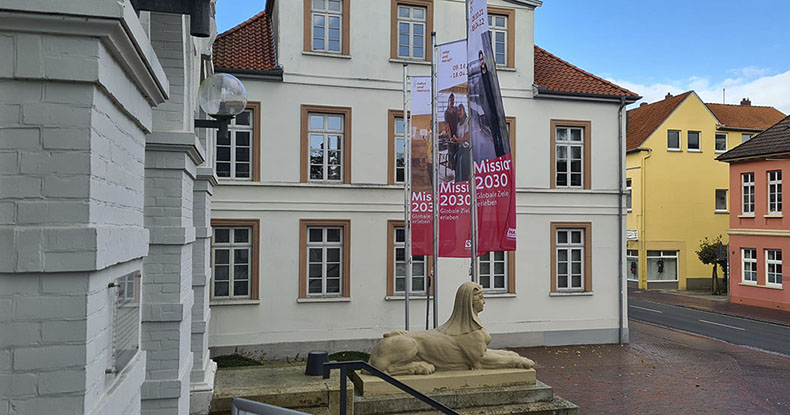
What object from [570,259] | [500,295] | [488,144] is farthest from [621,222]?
[488,144]

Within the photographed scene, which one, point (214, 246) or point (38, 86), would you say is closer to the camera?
point (38, 86)

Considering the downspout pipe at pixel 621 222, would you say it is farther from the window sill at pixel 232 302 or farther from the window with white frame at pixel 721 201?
the window with white frame at pixel 721 201

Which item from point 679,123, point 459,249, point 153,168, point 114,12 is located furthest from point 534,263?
point 679,123

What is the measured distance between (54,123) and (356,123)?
14.0 metres

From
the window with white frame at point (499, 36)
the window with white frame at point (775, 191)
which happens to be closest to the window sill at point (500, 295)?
the window with white frame at point (499, 36)

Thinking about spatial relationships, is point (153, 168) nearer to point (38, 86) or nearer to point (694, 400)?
point (38, 86)

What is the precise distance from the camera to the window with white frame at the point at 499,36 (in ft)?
58.7

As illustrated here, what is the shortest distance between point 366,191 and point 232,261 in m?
3.75

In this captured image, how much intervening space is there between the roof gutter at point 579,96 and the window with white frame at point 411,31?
11.2 feet

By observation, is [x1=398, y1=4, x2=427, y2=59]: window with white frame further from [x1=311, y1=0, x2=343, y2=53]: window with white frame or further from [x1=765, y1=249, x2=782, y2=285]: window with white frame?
[x1=765, y1=249, x2=782, y2=285]: window with white frame

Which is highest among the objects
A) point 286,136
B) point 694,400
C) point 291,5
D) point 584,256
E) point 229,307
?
point 291,5

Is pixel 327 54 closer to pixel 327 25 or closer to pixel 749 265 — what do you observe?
pixel 327 25

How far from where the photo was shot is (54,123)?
2574 millimetres

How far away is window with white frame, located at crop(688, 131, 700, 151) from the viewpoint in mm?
36625
